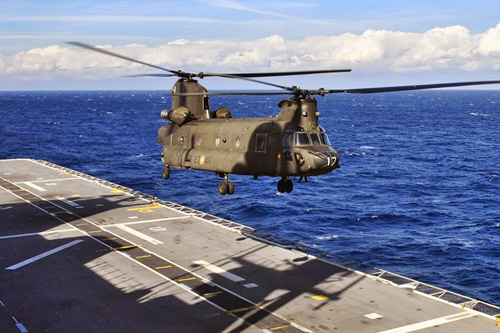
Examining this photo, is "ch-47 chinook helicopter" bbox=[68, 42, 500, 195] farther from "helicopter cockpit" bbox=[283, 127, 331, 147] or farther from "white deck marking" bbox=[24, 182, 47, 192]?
"white deck marking" bbox=[24, 182, 47, 192]

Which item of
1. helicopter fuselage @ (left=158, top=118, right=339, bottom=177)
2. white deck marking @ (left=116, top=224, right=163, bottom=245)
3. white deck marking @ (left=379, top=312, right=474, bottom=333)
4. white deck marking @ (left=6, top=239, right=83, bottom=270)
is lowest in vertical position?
white deck marking @ (left=379, top=312, right=474, bottom=333)

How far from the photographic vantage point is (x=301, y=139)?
28172 mm

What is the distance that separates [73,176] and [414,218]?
138 ft

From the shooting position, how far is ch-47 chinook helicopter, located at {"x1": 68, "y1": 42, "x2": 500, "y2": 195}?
27.7 meters

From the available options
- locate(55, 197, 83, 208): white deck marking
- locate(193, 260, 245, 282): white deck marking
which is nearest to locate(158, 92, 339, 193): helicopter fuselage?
locate(193, 260, 245, 282): white deck marking

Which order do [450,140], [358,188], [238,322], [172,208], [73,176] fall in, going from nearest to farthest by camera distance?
[238,322], [172,208], [73,176], [358,188], [450,140]

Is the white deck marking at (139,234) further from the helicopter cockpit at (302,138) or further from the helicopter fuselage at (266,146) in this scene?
the helicopter cockpit at (302,138)

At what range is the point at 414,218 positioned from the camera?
65.9m

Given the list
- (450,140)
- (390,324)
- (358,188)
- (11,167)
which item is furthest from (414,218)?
(450,140)

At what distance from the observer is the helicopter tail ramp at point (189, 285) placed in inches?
1188

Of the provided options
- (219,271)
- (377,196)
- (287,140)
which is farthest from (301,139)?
(377,196)

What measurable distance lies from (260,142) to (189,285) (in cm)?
1098

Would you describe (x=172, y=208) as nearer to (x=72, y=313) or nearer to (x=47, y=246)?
(x=47, y=246)

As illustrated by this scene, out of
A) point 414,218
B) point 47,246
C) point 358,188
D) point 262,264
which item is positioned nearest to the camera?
point 262,264
